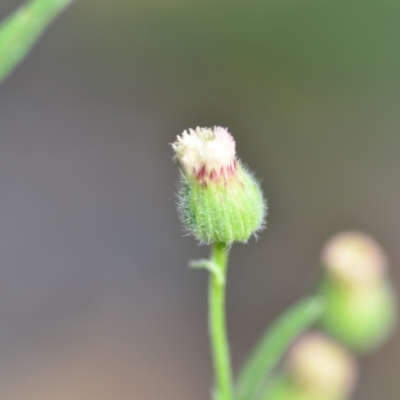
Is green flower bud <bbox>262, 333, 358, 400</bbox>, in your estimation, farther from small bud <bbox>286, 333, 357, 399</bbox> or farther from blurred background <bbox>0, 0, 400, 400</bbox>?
blurred background <bbox>0, 0, 400, 400</bbox>

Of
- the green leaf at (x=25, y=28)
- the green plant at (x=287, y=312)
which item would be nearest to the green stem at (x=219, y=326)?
the green plant at (x=287, y=312)

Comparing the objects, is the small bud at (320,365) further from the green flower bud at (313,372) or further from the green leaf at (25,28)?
the green leaf at (25,28)

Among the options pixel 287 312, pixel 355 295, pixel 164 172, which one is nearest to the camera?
pixel 287 312

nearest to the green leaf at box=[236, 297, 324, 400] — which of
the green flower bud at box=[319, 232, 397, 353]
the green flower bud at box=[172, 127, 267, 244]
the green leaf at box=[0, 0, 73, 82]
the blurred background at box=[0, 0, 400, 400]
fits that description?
the green flower bud at box=[172, 127, 267, 244]

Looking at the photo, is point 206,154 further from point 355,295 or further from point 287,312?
point 355,295

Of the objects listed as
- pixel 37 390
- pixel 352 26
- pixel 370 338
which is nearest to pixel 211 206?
pixel 370 338

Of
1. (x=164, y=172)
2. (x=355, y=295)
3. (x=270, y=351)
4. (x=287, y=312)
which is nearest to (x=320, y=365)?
(x=355, y=295)
